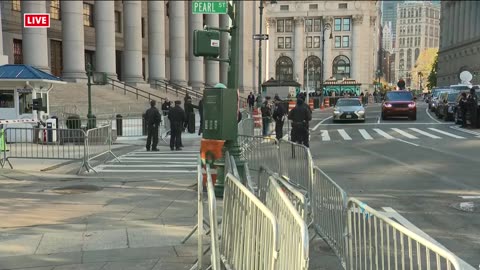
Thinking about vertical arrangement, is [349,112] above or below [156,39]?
below

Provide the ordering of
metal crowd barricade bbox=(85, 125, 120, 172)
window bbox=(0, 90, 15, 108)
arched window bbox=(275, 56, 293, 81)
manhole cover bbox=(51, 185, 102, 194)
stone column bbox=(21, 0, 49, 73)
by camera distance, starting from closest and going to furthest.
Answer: manhole cover bbox=(51, 185, 102, 194) → metal crowd barricade bbox=(85, 125, 120, 172) → window bbox=(0, 90, 15, 108) → stone column bbox=(21, 0, 49, 73) → arched window bbox=(275, 56, 293, 81)

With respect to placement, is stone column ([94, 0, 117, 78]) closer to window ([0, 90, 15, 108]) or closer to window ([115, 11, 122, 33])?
window ([115, 11, 122, 33])

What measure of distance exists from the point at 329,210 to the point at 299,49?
116 m

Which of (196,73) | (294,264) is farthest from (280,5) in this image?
(294,264)

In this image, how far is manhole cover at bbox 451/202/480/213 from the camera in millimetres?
7809

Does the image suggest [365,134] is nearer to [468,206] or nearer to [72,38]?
[468,206]

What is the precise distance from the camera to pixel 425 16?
184875mm

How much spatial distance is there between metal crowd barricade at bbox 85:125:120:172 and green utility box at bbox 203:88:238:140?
4.20 m

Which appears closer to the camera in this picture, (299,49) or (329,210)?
(329,210)

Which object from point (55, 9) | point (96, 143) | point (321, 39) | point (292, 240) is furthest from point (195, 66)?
point (321, 39)

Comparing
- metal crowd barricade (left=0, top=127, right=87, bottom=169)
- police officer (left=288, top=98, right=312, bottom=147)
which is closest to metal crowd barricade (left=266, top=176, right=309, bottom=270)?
metal crowd barricade (left=0, top=127, right=87, bottom=169)

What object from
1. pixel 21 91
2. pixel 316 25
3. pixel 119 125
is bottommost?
pixel 119 125

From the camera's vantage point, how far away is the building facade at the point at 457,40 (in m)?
94.6

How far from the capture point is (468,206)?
805cm
